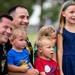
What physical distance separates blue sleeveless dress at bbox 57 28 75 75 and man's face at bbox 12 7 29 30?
0.69 meters

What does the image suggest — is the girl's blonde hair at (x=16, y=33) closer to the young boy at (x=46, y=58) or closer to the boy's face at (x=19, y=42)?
the boy's face at (x=19, y=42)

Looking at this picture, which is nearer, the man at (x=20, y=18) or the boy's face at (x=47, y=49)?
the boy's face at (x=47, y=49)

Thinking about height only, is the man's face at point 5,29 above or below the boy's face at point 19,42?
above

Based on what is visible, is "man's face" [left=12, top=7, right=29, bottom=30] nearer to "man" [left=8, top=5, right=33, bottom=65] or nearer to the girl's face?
"man" [left=8, top=5, right=33, bottom=65]

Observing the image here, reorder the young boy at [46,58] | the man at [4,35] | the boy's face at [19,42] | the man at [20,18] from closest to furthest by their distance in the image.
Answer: the man at [4,35] < the boy's face at [19,42] < the young boy at [46,58] < the man at [20,18]

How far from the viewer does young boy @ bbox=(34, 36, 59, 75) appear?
234 inches

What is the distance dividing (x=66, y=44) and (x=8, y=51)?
3.46 ft

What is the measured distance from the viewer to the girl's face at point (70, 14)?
6289mm

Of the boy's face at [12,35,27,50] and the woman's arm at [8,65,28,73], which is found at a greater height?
the boy's face at [12,35,27,50]

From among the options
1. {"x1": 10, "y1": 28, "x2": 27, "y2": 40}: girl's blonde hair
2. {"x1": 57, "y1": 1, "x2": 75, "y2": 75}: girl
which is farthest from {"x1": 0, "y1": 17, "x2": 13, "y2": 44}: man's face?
Answer: {"x1": 57, "y1": 1, "x2": 75, "y2": 75}: girl

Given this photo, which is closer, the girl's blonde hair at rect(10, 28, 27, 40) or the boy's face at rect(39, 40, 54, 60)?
the girl's blonde hair at rect(10, 28, 27, 40)

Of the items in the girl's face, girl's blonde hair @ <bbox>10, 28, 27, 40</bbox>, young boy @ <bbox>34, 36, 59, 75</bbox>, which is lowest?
young boy @ <bbox>34, 36, 59, 75</bbox>

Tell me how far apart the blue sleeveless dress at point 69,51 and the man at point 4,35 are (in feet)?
3.66

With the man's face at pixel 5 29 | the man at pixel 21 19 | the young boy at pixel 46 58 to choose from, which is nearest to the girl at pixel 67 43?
the young boy at pixel 46 58
